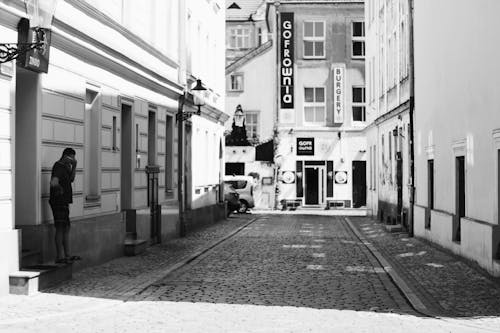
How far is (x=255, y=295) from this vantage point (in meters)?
12.9

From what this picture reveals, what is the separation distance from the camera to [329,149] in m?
52.2

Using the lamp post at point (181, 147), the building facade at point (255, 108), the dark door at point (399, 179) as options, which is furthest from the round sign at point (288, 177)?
the lamp post at point (181, 147)

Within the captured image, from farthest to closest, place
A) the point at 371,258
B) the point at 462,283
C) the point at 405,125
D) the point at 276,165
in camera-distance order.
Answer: the point at 276,165 < the point at 405,125 < the point at 371,258 < the point at 462,283

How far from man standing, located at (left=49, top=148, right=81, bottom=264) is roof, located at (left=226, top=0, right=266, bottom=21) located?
56581mm

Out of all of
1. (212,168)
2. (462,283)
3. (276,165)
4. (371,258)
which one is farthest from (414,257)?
(276,165)

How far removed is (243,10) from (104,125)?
5494 cm

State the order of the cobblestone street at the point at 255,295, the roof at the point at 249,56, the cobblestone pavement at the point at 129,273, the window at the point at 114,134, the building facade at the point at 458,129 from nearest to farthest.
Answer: the cobblestone street at the point at 255,295, the cobblestone pavement at the point at 129,273, the building facade at the point at 458,129, the window at the point at 114,134, the roof at the point at 249,56

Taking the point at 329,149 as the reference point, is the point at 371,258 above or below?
Result: below

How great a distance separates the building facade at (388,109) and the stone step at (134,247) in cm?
1020

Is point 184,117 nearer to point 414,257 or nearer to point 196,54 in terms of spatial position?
point 196,54

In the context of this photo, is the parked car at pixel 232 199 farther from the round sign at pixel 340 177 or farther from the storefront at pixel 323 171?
the round sign at pixel 340 177

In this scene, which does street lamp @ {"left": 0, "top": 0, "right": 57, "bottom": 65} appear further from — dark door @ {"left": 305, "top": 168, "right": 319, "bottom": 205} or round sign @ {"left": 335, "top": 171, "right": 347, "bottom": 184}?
dark door @ {"left": 305, "top": 168, "right": 319, "bottom": 205}

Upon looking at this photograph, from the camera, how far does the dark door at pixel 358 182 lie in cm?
5216

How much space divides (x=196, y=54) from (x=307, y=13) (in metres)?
23.2
